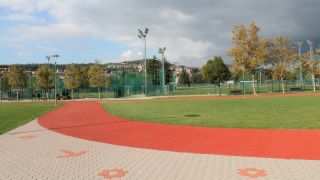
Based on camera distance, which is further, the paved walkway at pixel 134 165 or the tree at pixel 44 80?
the tree at pixel 44 80

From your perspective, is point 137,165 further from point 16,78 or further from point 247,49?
point 16,78

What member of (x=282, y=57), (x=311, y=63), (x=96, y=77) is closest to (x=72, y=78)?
(x=96, y=77)

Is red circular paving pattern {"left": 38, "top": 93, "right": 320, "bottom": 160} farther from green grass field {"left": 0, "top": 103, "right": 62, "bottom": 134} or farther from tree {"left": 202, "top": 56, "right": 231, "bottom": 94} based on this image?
tree {"left": 202, "top": 56, "right": 231, "bottom": 94}

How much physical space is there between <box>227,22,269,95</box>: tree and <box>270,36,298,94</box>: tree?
490 centimetres

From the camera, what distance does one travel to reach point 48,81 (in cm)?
6588

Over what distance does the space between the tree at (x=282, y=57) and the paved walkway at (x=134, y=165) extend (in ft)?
156

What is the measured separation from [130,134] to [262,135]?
515cm

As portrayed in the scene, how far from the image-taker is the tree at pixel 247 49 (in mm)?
50719

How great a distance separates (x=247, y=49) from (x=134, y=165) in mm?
44371

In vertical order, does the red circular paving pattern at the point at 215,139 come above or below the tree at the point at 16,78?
below

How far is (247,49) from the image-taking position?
167 feet

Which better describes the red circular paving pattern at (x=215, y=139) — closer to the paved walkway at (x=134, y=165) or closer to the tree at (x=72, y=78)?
the paved walkway at (x=134, y=165)

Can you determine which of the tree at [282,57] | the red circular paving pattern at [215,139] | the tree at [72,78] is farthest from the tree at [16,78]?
the red circular paving pattern at [215,139]

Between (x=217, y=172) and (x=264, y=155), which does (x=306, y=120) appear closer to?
(x=264, y=155)
